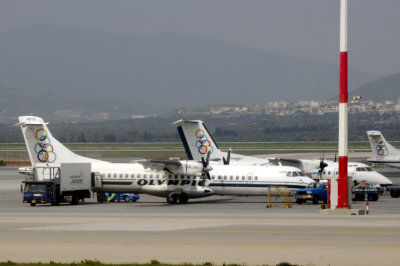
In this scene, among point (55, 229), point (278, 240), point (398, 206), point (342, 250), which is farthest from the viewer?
point (398, 206)

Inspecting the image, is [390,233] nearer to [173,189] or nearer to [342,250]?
[342,250]

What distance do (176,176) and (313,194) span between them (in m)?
10.1

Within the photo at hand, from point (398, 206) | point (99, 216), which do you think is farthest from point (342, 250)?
point (398, 206)

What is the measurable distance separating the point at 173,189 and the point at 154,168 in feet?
6.81

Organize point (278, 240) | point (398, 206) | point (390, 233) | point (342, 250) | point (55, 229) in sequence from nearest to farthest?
point (342, 250), point (278, 240), point (390, 233), point (55, 229), point (398, 206)

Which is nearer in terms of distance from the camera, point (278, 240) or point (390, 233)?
point (278, 240)

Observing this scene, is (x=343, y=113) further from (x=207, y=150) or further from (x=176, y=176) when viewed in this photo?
(x=207, y=150)

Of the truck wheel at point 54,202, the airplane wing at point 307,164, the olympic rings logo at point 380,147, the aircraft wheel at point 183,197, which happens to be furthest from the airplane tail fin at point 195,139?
the olympic rings logo at point 380,147

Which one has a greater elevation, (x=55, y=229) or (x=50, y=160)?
(x=50, y=160)

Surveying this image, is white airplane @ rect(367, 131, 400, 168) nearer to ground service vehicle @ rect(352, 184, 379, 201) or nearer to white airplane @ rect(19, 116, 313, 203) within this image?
ground service vehicle @ rect(352, 184, 379, 201)

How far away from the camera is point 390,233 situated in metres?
28.1

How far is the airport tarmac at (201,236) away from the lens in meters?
22.2

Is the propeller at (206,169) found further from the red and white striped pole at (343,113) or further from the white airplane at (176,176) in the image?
the red and white striped pole at (343,113)

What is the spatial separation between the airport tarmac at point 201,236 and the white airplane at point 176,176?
720 centimetres
